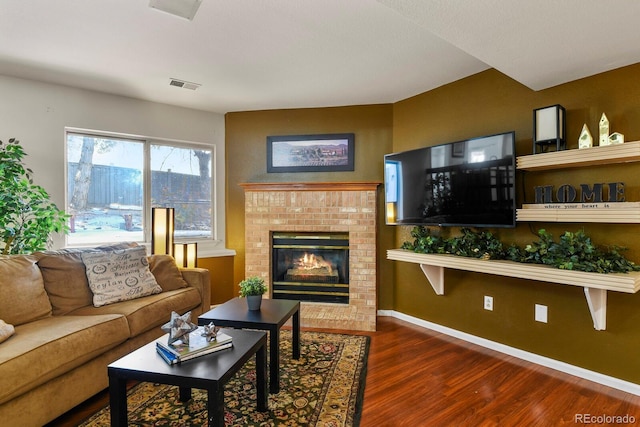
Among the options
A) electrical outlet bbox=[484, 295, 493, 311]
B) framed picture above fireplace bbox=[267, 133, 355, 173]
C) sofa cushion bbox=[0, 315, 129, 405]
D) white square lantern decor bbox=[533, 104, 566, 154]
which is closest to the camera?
sofa cushion bbox=[0, 315, 129, 405]

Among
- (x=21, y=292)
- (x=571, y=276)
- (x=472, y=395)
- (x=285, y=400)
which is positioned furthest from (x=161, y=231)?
(x=571, y=276)

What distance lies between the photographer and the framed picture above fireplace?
3986mm

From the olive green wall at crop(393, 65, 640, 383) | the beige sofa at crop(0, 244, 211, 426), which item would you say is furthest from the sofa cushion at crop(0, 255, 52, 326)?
the olive green wall at crop(393, 65, 640, 383)

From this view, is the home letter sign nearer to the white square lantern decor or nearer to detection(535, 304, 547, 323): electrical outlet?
the white square lantern decor

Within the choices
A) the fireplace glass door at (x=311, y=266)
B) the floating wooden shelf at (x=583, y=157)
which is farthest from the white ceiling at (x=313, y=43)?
the fireplace glass door at (x=311, y=266)

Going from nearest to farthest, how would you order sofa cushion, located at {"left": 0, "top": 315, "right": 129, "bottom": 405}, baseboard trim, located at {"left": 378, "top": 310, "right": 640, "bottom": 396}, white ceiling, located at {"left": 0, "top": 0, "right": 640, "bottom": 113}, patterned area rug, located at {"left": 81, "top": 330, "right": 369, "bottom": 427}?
sofa cushion, located at {"left": 0, "top": 315, "right": 129, "bottom": 405}, white ceiling, located at {"left": 0, "top": 0, "right": 640, "bottom": 113}, patterned area rug, located at {"left": 81, "top": 330, "right": 369, "bottom": 427}, baseboard trim, located at {"left": 378, "top": 310, "right": 640, "bottom": 396}

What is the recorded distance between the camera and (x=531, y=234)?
273cm

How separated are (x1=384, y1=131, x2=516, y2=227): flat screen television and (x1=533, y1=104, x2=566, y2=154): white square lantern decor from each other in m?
0.17

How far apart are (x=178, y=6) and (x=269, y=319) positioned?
6.54 ft

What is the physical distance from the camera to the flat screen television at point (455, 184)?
262 cm

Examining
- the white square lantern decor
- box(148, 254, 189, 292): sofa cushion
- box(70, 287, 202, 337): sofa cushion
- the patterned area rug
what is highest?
the white square lantern decor

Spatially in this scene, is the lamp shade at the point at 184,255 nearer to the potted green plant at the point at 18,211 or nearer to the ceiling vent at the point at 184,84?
the potted green plant at the point at 18,211

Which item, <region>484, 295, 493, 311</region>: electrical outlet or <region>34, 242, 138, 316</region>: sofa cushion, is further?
<region>484, 295, 493, 311</region>: electrical outlet

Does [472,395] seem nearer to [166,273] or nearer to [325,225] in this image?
[325,225]
